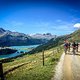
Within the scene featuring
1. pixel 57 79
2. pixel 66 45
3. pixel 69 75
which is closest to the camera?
pixel 57 79

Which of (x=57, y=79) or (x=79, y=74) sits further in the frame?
(x=79, y=74)

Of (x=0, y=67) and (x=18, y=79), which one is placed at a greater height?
(x=0, y=67)

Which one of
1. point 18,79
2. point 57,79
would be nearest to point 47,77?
point 57,79

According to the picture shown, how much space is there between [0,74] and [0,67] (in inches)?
23.1

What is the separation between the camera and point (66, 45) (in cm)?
5159

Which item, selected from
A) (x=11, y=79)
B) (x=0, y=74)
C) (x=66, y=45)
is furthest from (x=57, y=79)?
(x=66, y=45)

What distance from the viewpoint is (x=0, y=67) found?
1496 cm

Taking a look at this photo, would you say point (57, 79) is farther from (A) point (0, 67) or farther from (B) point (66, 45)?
(B) point (66, 45)

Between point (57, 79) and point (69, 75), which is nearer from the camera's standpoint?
point (57, 79)

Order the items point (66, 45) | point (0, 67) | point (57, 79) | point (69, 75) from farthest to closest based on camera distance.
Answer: point (66, 45) < point (69, 75) < point (57, 79) < point (0, 67)

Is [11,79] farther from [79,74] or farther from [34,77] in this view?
[79,74]

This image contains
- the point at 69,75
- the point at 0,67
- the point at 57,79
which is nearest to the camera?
the point at 0,67

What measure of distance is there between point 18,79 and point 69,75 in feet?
17.6

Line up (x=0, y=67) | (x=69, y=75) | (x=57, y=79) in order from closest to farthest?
(x=0, y=67) → (x=57, y=79) → (x=69, y=75)
